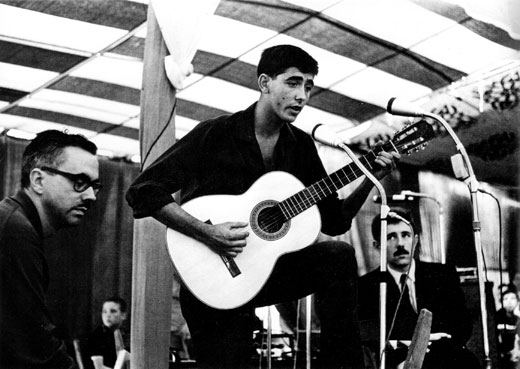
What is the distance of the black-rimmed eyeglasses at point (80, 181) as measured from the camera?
3691 mm

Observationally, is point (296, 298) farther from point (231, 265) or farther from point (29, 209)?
point (29, 209)

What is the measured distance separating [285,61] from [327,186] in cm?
75

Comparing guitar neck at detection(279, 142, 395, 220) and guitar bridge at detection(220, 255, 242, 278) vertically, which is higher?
guitar neck at detection(279, 142, 395, 220)

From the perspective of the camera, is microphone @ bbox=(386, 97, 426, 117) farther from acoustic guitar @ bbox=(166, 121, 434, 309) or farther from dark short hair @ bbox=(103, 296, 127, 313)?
dark short hair @ bbox=(103, 296, 127, 313)

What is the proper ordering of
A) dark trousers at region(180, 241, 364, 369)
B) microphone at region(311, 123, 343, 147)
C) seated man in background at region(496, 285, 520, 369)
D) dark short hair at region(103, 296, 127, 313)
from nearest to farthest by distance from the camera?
microphone at region(311, 123, 343, 147) → dark trousers at region(180, 241, 364, 369) → dark short hair at region(103, 296, 127, 313) → seated man in background at region(496, 285, 520, 369)

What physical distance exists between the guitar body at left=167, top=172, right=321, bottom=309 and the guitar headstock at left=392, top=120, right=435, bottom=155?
19.7 inches

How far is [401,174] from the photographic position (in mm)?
4148

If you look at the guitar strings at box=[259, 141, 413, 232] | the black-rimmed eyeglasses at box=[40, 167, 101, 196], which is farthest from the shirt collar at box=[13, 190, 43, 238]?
the guitar strings at box=[259, 141, 413, 232]

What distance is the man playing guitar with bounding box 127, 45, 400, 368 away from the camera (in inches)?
129

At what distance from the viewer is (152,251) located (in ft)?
11.8

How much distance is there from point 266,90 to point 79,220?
1.14 metres

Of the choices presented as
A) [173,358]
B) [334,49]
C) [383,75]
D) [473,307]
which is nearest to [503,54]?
[383,75]

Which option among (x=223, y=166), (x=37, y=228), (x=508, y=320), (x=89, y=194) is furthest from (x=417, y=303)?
(x=37, y=228)

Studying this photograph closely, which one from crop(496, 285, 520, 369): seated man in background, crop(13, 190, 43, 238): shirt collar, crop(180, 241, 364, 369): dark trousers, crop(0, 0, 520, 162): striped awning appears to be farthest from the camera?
crop(496, 285, 520, 369): seated man in background
